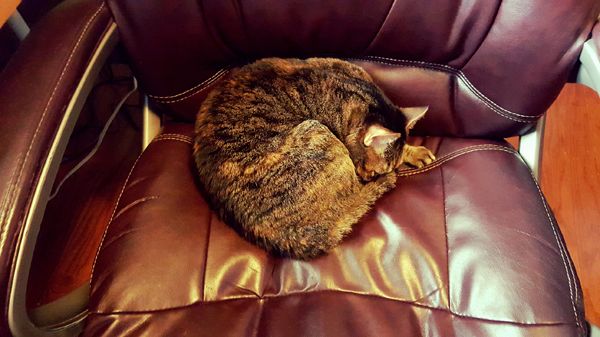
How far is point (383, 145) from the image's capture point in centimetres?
107

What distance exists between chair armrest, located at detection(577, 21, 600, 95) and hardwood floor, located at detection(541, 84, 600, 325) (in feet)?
2.42

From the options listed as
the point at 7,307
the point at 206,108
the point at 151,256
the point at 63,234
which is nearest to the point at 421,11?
the point at 206,108

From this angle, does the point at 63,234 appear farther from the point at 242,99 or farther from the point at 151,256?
the point at 242,99

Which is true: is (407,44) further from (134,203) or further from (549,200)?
(549,200)

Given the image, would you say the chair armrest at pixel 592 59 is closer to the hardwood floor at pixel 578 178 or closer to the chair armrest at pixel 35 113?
the hardwood floor at pixel 578 178

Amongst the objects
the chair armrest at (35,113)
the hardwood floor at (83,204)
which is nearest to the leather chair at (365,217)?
the chair armrest at (35,113)

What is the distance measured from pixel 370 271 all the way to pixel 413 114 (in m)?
0.37

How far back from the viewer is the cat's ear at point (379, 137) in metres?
1.03

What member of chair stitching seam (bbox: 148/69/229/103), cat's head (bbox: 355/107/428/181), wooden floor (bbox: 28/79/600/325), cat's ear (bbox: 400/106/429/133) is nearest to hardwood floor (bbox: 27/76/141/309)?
wooden floor (bbox: 28/79/600/325)

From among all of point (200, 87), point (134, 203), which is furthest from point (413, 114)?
point (134, 203)

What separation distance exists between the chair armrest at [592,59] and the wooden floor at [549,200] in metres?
0.75

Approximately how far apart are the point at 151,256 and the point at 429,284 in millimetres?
532

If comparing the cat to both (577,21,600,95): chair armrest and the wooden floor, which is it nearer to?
(577,21,600,95): chair armrest

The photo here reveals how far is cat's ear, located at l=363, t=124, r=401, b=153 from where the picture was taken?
Result: 3.37 feet
